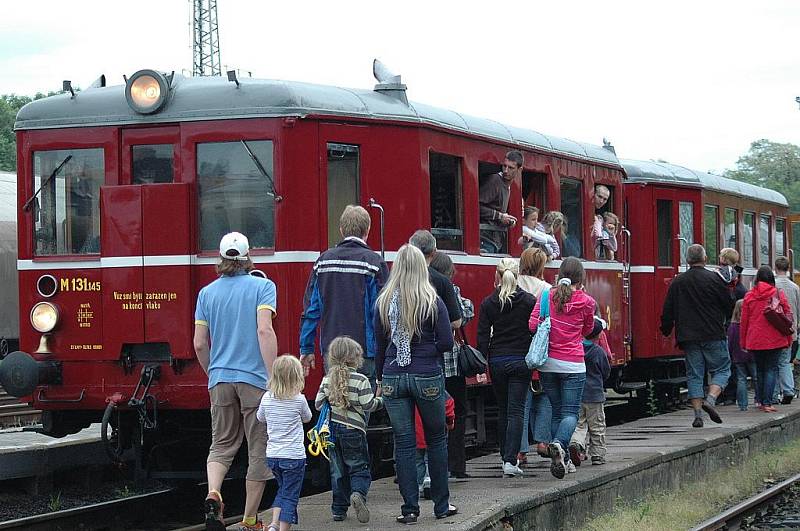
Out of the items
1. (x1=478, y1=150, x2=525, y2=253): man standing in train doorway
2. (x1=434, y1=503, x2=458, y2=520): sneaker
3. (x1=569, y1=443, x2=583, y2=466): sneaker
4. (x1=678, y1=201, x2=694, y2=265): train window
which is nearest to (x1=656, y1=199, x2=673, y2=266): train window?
(x1=678, y1=201, x2=694, y2=265): train window

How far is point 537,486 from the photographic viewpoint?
8984 mm

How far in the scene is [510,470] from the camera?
9.64 metres

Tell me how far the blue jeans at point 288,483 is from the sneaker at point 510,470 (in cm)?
248

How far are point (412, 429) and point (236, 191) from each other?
303cm

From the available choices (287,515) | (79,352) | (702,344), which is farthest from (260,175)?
(702,344)

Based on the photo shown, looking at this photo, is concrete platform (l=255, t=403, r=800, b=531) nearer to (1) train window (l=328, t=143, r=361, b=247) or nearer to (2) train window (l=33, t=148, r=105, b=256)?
(1) train window (l=328, t=143, r=361, b=247)

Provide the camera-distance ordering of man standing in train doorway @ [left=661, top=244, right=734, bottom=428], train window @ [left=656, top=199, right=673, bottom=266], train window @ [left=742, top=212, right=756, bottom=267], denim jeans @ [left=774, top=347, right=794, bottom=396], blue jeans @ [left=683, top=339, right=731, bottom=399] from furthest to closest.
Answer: train window @ [left=742, top=212, right=756, bottom=267], train window @ [left=656, top=199, right=673, bottom=266], denim jeans @ [left=774, top=347, right=794, bottom=396], blue jeans @ [left=683, top=339, right=731, bottom=399], man standing in train doorway @ [left=661, top=244, right=734, bottom=428]

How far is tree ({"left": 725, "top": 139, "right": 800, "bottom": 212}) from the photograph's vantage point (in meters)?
76.6

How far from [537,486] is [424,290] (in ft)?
6.98

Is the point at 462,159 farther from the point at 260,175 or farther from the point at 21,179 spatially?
the point at 21,179

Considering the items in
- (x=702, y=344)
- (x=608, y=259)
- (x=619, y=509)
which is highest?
(x=608, y=259)

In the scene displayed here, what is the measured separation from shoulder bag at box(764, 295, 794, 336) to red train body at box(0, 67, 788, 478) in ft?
17.5

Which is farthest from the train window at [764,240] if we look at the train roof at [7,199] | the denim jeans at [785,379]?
the train roof at [7,199]

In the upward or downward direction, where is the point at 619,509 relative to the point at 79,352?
downward
